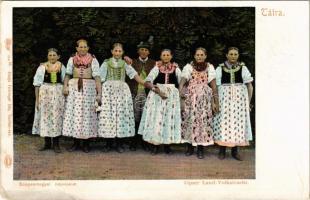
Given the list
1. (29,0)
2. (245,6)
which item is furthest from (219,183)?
(29,0)

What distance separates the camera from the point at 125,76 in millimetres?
3910

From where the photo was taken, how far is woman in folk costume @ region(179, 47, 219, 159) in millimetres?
3877

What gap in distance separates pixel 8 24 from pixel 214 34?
151cm

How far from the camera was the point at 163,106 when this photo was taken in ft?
12.7

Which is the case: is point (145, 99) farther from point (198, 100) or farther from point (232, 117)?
point (232, 117)

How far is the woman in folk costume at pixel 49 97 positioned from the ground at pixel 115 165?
0.11m

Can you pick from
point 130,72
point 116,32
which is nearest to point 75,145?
point 130,72

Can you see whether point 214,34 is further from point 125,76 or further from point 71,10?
point 71,10

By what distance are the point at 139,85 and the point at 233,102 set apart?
2.31 feet

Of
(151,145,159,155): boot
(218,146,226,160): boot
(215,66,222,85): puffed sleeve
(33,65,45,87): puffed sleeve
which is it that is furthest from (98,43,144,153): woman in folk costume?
(218,146,226,160): boot

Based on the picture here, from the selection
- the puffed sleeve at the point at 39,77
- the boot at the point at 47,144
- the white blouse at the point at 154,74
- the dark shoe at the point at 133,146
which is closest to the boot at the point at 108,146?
the dark shoe at the point at 133,146

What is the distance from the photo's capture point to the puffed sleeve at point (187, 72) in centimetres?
389

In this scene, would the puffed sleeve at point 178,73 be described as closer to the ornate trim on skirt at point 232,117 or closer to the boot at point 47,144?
the ornate trim on skirt at point 232,117

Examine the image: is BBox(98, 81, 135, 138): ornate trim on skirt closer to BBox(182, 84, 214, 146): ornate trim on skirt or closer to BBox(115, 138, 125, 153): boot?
BBox(115, 138, 125, 153): boot
